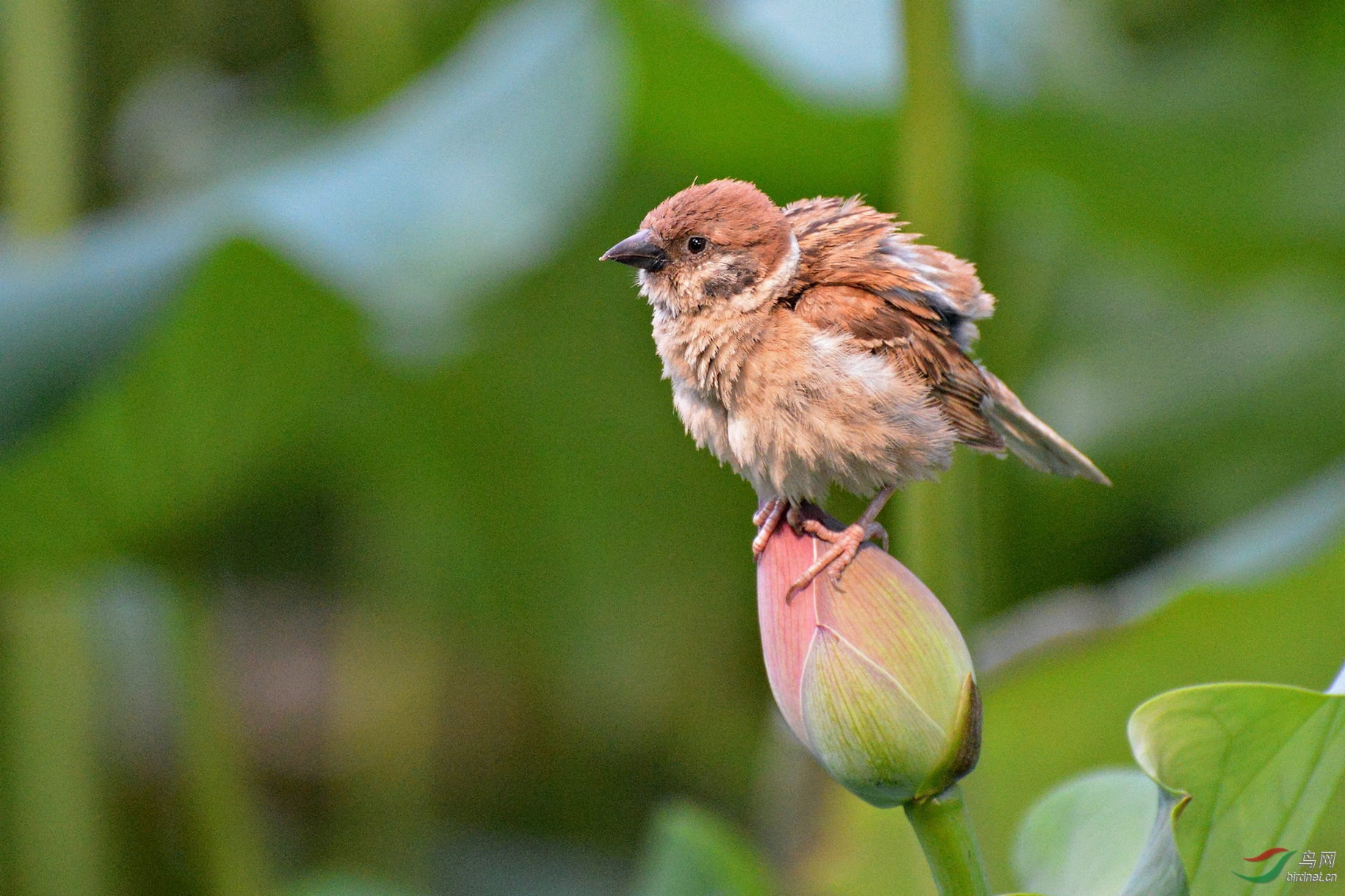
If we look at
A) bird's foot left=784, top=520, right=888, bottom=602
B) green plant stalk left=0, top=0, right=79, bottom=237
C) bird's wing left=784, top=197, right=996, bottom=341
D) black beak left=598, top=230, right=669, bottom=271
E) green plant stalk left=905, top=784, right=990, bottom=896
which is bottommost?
green plant stalk left=905, top=784, right=990, bottom=896

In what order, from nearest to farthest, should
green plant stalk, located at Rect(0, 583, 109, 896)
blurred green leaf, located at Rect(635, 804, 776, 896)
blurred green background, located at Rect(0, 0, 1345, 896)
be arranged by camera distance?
blurred green leaf, located at Rect(635, 804, 776, 896) → blurred green background, located at Rect(0, 0, 1345, 896) → green plant stalk, located at Rect(0, 583, 109, 896)

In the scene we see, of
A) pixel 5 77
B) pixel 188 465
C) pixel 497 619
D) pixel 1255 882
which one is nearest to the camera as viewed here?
pixel 1255 882

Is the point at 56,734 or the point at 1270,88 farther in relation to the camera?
the point at 1270,88

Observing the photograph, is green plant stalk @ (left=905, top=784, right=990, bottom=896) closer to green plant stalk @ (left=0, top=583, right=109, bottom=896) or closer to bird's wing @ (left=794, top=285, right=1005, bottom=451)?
bird's wing @ (left=794, top=285, right=1005, bottom=451)

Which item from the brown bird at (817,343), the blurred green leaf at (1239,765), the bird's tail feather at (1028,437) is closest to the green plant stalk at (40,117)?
the brown bird at (817,343)

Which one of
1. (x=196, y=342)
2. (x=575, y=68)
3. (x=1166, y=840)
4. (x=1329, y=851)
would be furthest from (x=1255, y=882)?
(x=575, y=68)

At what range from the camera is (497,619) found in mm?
3211

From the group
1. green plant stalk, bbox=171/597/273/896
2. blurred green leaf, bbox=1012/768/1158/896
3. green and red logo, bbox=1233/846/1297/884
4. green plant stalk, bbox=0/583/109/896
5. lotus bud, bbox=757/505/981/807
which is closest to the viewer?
lotus bud, bbox=757/505/981/807

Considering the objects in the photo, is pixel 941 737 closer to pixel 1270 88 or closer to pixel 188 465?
pixel 188 465

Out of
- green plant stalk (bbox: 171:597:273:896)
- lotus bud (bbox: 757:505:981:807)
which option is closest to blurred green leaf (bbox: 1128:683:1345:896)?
lotus bud (bbox: 757:505:981:807)

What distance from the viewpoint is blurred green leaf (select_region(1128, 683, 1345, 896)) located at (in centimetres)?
107

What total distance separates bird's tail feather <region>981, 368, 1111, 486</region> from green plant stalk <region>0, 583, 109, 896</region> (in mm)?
2102

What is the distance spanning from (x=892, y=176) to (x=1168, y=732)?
1.81m

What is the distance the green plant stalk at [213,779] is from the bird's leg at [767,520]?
1640mm
